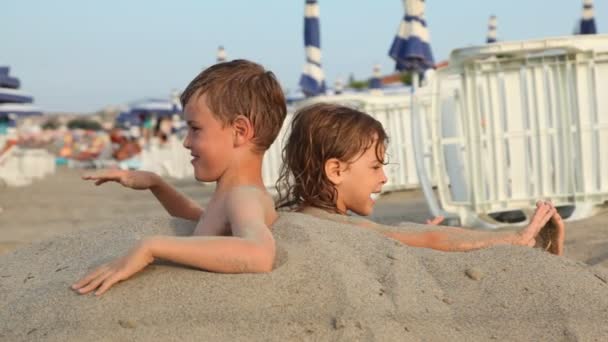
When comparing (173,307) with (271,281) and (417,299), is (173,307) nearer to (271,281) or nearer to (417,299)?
(271,281)

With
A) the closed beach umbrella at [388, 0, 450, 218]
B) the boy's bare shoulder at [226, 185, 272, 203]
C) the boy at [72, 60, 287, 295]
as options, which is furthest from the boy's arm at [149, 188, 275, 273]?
the closed beach umbrella at [388, 0, 450, 218]

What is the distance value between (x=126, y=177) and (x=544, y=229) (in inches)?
58.3

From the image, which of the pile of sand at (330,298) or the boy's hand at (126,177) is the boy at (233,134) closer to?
the pile of sand at (330,298)

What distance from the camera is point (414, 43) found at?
10039mm

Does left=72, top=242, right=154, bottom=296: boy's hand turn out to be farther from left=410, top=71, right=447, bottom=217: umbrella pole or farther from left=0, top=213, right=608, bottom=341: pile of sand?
left=410, top=71, right=447, bottom=217: umbrella pole

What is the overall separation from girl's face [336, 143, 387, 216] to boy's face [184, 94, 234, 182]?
0.49 m

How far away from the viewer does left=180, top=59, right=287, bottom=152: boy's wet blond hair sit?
2.64 metres

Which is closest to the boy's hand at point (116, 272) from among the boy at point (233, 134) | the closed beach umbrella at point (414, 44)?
the boy at point (233, 134)

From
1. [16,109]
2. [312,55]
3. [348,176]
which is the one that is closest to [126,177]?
[348,176]

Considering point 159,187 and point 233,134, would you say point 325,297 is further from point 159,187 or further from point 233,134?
point 159,187

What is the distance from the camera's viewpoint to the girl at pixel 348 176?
2.95m

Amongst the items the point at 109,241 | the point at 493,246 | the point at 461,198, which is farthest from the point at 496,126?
the point at 109,241

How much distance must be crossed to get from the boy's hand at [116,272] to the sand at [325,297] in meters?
0.03

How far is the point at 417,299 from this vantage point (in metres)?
2.36
